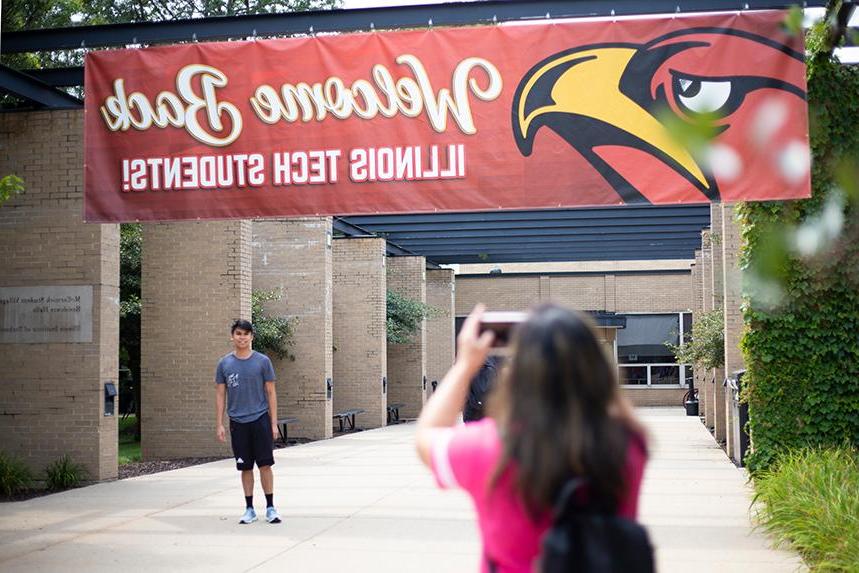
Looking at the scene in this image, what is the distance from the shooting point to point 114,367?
1370 cm

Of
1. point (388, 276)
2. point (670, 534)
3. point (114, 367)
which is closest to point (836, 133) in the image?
point (670, 534)

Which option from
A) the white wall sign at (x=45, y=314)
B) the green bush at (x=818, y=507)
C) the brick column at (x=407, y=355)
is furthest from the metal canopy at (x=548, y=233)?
the green bush at (x=818, y=507)

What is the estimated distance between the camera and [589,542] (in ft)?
7.53

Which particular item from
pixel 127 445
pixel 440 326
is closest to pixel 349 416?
pixel 127 445

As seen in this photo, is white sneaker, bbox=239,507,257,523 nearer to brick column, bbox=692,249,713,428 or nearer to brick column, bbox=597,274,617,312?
brick column, bbox=692,249,713,428

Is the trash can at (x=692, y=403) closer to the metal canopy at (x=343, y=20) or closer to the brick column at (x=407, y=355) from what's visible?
the brick column at (x=407, y=355)

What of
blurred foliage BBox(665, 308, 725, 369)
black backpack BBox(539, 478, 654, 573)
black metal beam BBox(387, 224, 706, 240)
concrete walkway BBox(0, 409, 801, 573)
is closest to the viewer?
black backpack BBox(539, 478, 654, 573)

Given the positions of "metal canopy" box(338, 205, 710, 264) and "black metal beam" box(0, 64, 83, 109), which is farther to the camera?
"metal canopy" box(338, 205, 710, 264)

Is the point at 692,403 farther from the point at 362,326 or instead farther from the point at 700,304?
the point at 362,326

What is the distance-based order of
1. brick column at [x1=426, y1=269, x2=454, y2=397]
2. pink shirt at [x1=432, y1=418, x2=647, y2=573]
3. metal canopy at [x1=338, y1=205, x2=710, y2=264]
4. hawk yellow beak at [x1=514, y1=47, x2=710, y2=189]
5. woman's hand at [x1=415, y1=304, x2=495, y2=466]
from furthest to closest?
brick column at [x1=426, y1=269, x2=454, y2=397]
metal canopy at [x1=338, y1=205, x2=710, y2=264]
hawk yellow beak at [x1=514, y1=47, x2=710, y2=189]
woman's hand at [x1=415, y1=304, x2=495, y2=466]
pink shirt at [x1=432, y1=418, x2=647, y2=573]

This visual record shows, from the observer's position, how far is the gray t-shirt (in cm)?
955

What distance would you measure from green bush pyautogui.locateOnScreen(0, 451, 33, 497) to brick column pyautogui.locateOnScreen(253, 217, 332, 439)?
29.9ft

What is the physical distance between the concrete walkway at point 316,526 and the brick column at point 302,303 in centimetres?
697

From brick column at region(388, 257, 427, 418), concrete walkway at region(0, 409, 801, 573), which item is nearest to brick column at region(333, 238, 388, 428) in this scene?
brick column at region(388, 257, 427, 418)
